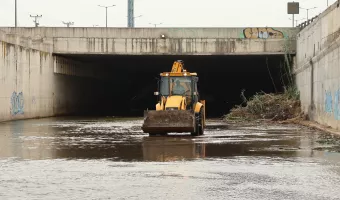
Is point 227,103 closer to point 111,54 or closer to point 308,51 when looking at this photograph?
point 111,54

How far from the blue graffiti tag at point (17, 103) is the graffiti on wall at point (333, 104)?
21.0 m

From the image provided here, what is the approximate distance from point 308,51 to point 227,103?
41472 mm

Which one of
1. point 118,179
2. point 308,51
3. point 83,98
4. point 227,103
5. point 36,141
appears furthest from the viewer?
point 227,103

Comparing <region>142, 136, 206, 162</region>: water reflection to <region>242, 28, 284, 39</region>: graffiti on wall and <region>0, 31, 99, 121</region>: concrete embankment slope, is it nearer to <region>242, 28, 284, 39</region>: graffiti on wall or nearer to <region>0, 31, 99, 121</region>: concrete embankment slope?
<region>0, 31, 99, 121</region>: concrete embankment slope

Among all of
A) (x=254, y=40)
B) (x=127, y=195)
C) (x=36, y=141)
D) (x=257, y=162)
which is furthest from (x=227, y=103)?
(x=127, y=195)

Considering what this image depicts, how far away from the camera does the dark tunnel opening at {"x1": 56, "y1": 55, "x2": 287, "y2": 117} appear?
168ft

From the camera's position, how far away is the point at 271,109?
3853 centimetres

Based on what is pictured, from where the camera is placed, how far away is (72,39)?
45000mm

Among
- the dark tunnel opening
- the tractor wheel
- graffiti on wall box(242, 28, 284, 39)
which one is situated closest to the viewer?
the tractor wheel

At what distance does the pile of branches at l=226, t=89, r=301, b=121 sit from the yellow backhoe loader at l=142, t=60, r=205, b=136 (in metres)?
13.2

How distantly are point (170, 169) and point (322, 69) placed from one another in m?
19.1

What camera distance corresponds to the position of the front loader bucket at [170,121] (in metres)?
22.8

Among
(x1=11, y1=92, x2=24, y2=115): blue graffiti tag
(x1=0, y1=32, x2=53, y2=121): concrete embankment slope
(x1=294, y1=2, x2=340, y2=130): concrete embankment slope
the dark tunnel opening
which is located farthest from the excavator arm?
the dark tunnel opening

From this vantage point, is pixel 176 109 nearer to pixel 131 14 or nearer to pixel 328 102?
pixel 328 102
